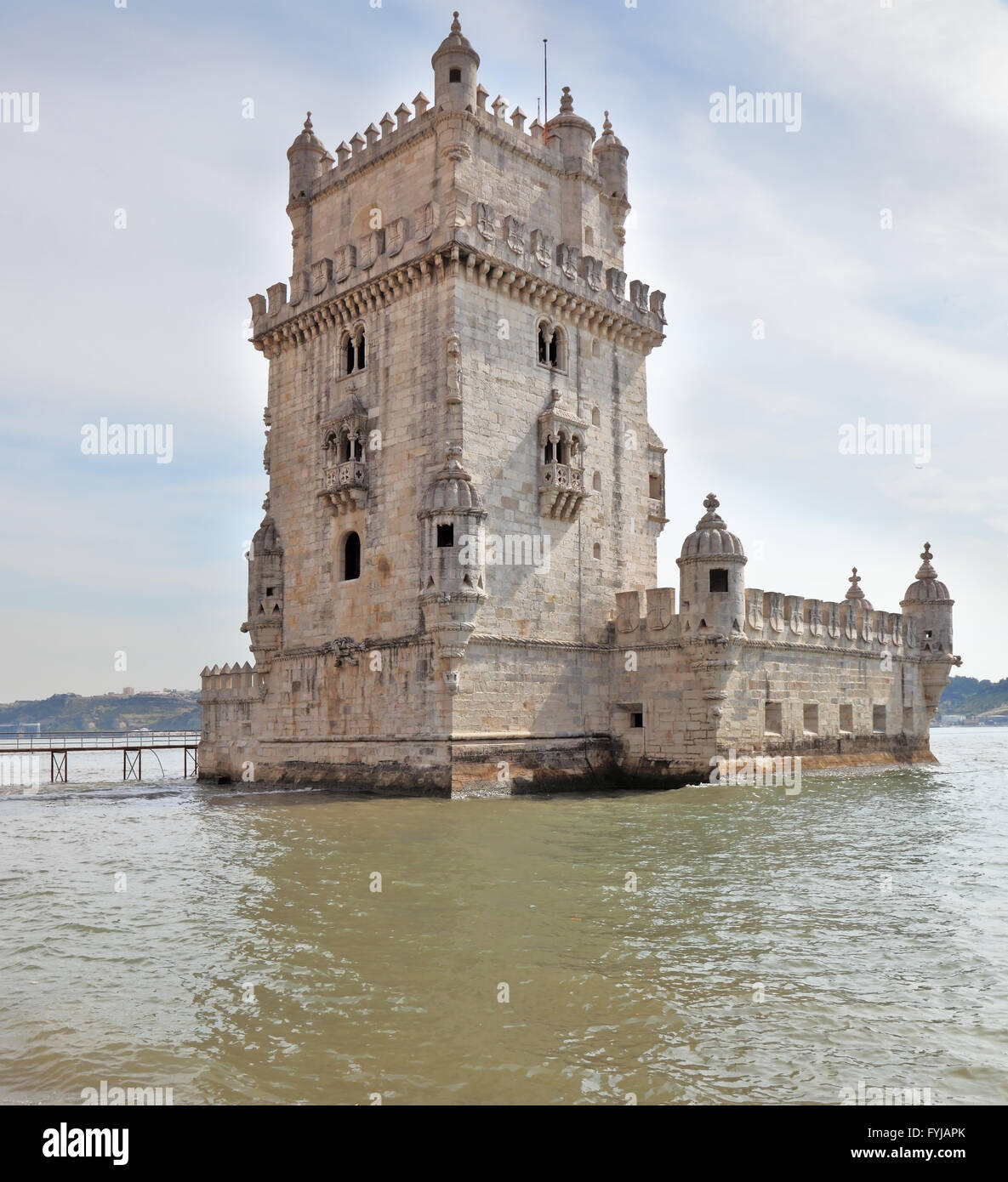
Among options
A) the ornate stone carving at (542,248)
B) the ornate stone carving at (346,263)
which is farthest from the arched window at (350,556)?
the ornate stone carving at (542,248)

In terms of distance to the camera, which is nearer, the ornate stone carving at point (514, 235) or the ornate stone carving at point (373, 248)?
the ornate stone carving at point (514, 235)

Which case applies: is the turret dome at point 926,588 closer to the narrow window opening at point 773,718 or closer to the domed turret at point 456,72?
the narrow window opening at point 773,718

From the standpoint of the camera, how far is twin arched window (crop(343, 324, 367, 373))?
28.2 meters

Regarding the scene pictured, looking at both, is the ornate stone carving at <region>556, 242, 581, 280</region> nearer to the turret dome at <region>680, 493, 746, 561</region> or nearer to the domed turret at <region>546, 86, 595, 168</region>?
the domed turret at <region>546, 86, 595, 168</region>

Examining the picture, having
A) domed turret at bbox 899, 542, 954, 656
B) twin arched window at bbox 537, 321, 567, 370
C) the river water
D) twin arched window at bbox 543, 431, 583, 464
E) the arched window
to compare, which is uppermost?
twin arched window at bbox 537, 321, 567, 370

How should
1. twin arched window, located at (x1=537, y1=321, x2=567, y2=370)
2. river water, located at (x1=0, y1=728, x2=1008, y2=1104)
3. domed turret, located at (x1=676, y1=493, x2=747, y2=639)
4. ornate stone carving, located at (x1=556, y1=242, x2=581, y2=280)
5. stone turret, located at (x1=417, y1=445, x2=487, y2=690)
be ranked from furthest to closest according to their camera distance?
ornate stone carving, located at (x1=556, y1=242, x2=581, y2=280)
twin arched window, located at (x1=537, y1=321, x2=567, y2=370)
domed turret, located at (x1=676, y1=493, x2=747, y2=639)
stone turret, located at (x1=417, y1=445, x2=487, y2=690)
river water, located at (x1=0, y1=728, x2=1008, y2=1104)

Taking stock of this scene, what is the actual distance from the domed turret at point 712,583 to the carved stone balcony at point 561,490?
133 inches

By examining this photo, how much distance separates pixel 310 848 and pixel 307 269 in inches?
826

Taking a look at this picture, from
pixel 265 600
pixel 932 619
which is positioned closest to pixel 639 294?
pixel 265 600

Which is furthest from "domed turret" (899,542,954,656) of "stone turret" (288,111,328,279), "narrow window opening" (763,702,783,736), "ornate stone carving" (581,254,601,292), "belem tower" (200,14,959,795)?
"stone turret" (288,111,328,279)

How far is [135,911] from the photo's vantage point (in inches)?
452

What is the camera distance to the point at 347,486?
27156mm

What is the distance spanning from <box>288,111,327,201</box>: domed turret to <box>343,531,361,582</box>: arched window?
12.1 meters

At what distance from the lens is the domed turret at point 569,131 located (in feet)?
99.7
